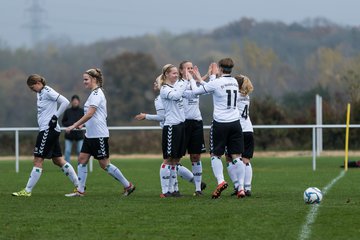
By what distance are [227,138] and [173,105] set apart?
3.14ft

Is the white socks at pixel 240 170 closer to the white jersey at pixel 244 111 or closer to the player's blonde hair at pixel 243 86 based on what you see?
the white jersey at pixel 244 111

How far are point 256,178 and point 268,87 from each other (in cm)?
5407

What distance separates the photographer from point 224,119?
14133mm

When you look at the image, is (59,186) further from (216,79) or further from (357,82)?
(357,82)

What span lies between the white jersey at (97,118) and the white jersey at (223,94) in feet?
5.35

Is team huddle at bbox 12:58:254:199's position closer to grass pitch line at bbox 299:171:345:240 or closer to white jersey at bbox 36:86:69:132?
white jersey at bbox 36:86:69:132

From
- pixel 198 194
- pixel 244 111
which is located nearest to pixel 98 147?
pixel 198 194

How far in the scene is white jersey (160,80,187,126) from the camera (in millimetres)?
14195

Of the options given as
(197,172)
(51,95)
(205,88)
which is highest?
(205,88)

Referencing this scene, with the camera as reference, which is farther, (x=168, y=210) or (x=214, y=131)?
(x=214, y=131)

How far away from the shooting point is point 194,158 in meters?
15.1

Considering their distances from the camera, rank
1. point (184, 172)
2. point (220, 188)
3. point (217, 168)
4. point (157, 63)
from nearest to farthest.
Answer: point (220, 188)
point (217, 168)
point (184, 172)
point (157, 63)

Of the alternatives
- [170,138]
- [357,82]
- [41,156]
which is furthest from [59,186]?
[357,82]

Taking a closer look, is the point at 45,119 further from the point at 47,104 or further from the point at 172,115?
the point at 172,115
